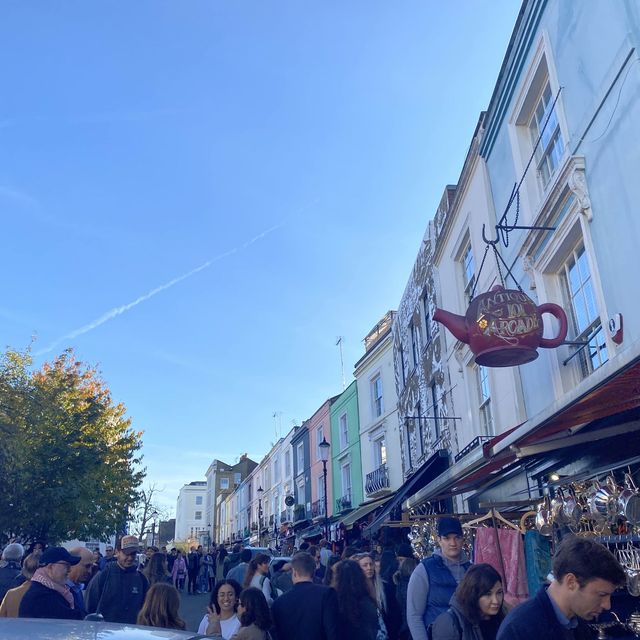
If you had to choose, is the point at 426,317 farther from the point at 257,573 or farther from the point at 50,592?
the point at 50,592

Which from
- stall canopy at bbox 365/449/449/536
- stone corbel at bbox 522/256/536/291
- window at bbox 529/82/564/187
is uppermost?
window at bbox 529/82/564/187

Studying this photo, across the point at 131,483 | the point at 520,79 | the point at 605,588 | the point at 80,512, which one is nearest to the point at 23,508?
the point at 80,512

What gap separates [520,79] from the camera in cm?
1012

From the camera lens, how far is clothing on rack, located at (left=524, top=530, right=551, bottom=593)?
20.8ft

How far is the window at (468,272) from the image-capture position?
13.3 meters

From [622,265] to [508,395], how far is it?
4303 mm

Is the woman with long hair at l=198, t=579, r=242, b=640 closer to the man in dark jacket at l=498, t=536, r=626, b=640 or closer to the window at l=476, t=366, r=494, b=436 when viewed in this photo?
the man in dark jacket at l=498, t=536, r=626, b=640

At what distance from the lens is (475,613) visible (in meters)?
3.66

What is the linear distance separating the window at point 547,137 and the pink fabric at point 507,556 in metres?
5.22

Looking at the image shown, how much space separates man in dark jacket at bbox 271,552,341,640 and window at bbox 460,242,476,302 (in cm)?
911

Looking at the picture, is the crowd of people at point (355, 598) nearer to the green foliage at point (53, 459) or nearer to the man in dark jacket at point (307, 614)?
the man in dark jacket at point (307, 614)

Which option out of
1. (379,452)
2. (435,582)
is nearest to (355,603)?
(435,582)

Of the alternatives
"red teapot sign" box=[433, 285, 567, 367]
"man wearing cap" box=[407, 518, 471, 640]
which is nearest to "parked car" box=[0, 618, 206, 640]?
"man wearing cap" box=[407, 518, 471, 640]

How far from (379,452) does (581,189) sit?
59.1 ft
